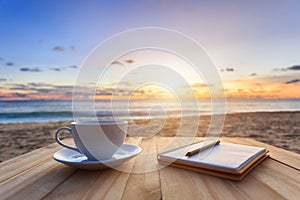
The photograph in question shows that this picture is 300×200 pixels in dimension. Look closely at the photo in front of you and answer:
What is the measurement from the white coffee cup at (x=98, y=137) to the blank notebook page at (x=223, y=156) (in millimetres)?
122

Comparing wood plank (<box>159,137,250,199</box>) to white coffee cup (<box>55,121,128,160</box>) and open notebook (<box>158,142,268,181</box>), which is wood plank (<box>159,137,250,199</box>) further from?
white coffee cup (<box>55,121,128,160</box>)

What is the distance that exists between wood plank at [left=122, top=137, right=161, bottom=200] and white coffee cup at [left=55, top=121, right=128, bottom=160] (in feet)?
0.25

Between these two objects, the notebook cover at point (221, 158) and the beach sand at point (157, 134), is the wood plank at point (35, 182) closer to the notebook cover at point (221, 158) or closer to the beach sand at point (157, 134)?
the notebook cover at point (221, 158)

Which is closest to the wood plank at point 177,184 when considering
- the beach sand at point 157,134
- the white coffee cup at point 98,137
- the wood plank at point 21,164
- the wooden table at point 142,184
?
the wooden table at point 142,184

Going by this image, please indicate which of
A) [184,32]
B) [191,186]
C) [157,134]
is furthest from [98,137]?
[157,134]

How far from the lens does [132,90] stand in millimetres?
988

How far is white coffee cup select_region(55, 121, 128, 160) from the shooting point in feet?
1.39

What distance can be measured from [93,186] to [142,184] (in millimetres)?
85

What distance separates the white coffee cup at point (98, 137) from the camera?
42cm

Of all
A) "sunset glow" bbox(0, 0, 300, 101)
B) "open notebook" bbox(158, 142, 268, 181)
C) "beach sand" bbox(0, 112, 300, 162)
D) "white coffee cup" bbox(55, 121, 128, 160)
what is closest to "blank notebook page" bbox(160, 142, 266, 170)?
"open notebook" bbox(158, 142, 268, 181)

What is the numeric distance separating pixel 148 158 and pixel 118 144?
11 cm

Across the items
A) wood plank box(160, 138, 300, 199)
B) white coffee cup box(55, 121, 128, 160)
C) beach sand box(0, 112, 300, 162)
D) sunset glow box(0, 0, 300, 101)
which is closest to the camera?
wood plank box(160, 138, 300, 199)

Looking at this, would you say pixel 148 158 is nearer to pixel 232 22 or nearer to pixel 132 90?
pixel 132 90

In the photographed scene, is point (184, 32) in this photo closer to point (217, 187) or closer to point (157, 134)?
point (157, 134)
